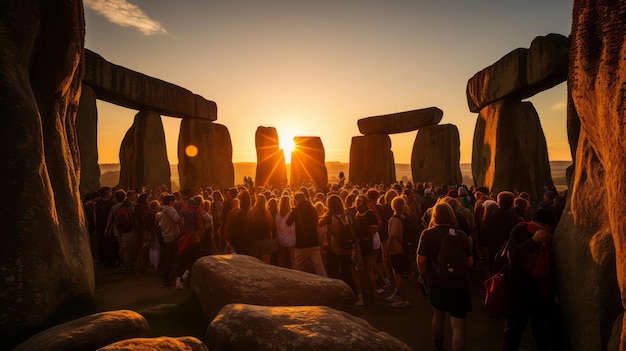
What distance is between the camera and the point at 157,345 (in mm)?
2646

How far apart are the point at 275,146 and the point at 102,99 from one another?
42.5ft

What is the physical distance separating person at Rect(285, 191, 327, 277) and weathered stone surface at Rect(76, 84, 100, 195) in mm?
8911

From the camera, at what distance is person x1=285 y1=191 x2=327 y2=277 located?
6.45 m

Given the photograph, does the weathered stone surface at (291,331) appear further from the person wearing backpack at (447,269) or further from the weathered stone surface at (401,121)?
the weathered stone surface at (401,121)

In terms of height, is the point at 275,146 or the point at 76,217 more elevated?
the point at 275,146

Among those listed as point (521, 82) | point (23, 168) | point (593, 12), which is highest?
point (521, 82)

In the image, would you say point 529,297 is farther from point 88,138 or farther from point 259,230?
point 88,138

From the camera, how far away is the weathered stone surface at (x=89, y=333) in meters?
2.75

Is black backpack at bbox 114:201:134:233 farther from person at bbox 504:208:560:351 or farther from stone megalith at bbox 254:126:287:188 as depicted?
stone megalith at bbox 254:126:287:188

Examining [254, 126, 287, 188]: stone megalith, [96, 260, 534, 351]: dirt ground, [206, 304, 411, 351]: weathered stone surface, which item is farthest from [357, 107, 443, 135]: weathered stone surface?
[206, 304, 411, 351]: weathered stone surface

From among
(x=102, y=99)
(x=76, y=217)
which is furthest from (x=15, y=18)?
(x=102, y=99)

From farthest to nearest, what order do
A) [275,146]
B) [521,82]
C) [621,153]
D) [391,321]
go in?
[275,146]
[521,82]
[391,321]
[621,153]

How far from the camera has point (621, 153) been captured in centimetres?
278

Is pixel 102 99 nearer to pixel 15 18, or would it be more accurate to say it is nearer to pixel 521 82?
pixel 15 18
